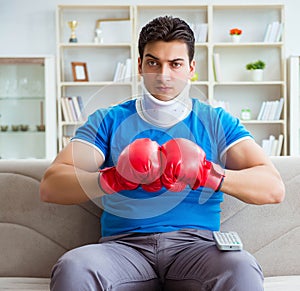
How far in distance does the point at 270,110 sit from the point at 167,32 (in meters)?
4.18

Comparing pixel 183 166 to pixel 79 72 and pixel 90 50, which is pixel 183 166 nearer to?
pixel 79 72

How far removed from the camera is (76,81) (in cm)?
593

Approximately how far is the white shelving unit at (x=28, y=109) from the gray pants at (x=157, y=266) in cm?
411

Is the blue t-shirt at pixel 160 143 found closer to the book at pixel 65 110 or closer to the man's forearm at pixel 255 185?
the man's forearm at pixel 255 185

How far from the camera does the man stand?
4.83 feet

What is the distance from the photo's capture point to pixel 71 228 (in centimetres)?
201

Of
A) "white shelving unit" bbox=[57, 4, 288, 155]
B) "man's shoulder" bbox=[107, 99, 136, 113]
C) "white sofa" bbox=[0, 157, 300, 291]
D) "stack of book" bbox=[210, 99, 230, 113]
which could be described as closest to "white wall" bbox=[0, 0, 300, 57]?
"white shelving unit" bbox=[57, 4, 288, 155]

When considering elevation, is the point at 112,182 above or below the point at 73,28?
below

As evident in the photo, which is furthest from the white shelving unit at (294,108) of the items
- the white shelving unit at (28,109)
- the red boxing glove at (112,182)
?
the red boxing glove at (112,182)

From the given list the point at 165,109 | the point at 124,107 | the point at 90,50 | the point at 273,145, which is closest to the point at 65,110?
the point at 90,50

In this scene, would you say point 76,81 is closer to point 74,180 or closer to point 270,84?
point 270,84

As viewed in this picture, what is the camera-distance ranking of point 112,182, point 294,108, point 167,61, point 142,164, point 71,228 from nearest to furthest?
point 142,164 → point 112,182 → point 167,61 → point 71,228 → point 294,108

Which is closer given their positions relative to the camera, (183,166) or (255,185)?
(183,166)

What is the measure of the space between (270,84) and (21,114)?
241cm
